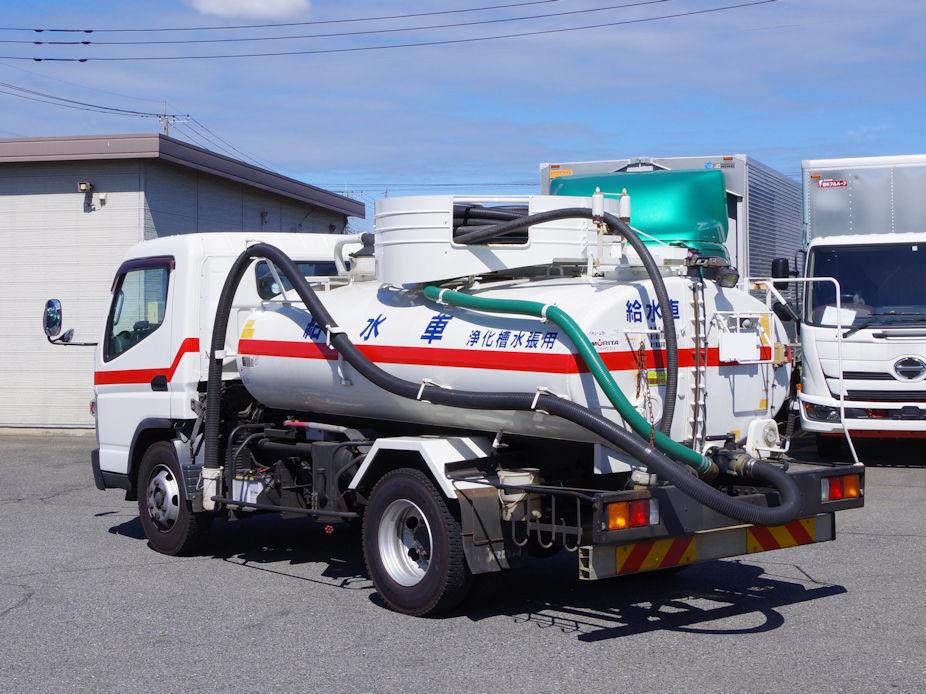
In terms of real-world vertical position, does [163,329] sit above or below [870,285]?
below

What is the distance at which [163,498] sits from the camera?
378 inches

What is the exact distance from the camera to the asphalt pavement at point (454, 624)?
5.90 metres

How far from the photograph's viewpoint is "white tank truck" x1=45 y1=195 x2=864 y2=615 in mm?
6410

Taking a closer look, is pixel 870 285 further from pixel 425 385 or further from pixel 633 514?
pixel 633 514

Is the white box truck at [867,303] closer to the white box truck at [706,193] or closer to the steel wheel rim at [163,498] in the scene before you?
the white box truck at [706,193]

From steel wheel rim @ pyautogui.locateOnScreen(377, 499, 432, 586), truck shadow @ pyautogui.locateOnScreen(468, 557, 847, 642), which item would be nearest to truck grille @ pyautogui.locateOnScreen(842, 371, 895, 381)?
truck shadow @ pyautogui.locateOnScreen(468, 557, 847, 642)

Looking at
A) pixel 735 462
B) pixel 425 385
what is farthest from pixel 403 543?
pixel 735 462

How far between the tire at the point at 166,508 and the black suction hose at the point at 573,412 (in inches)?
86.5

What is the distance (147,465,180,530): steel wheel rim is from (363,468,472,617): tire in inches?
104

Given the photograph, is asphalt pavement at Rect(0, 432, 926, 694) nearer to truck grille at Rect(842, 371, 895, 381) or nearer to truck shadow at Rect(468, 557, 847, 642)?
truck shadow at Rect(468, 557, 847, 642)

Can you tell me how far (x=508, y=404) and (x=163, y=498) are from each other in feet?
13.8

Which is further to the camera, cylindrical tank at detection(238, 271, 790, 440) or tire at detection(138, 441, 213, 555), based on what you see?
tire at detection(138, 441, 213, 555)

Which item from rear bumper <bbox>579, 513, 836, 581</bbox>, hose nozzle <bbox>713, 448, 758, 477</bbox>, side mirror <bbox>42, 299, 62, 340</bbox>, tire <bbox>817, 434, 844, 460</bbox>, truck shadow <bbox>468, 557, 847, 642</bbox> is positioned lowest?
truck shadow <bbox>468, 557, 847, 642</bbox>

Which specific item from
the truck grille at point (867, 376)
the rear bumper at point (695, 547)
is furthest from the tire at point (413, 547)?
the truck grille at point (867, 376)
